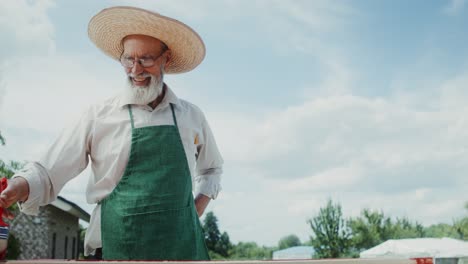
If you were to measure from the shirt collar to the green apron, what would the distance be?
3.8 inches

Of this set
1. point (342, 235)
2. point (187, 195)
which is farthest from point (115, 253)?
point (342, 235)

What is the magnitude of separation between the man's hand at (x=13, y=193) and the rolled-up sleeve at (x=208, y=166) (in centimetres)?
81

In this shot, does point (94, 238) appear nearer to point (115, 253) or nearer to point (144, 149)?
point (115, 253)

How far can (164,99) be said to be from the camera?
214cm

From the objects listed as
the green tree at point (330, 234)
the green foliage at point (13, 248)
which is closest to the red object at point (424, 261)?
the green foliage at point (13, 248)

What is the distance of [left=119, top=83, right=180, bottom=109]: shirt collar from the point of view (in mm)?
2047

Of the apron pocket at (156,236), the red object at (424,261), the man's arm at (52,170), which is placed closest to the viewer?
the red object at (424,261)

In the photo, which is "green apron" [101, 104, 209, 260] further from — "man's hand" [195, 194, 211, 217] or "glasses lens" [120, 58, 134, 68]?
"man's hand" [195, 194, 211, 217]

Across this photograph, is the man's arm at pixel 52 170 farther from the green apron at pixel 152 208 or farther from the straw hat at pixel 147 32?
the straw hat at pixel 147 32

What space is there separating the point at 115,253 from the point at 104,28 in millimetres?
982

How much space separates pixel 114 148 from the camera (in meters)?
1.97

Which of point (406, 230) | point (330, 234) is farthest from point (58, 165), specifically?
point (406, 230)

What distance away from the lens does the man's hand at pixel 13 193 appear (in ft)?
5.03

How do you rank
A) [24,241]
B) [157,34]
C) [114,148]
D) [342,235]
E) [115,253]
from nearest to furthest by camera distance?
[115,253] → [114,148] → [157,34] → [24,241] → [342,235]
